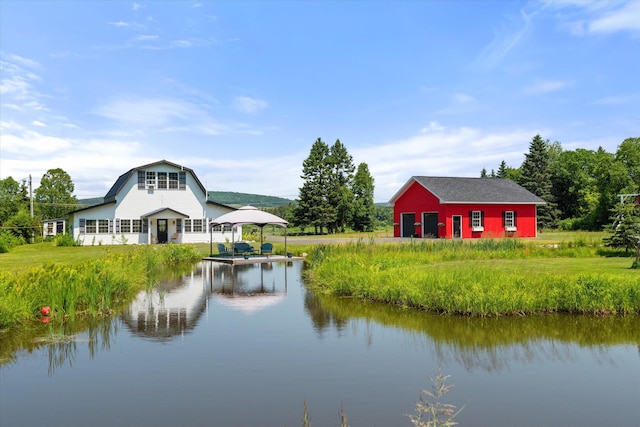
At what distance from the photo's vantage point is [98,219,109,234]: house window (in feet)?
123

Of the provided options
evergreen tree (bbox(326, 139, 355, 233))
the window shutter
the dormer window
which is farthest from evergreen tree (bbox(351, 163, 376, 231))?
the dormer window

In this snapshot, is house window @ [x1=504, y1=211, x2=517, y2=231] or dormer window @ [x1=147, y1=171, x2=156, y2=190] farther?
dormer window @ [x1=147, y1=171, x2=156, y2=190]

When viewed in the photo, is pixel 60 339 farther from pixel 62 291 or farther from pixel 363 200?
pixel 363 200

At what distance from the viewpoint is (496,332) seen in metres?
9.45

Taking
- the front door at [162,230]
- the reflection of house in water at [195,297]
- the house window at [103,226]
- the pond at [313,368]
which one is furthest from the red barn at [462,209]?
the pond at [313,368]

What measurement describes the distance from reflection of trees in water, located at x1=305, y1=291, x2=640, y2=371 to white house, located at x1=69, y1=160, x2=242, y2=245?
29.1m

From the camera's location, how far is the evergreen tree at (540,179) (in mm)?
53344

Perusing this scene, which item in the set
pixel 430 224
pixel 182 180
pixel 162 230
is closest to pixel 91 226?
pixel 162 230

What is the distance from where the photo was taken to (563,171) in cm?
5734

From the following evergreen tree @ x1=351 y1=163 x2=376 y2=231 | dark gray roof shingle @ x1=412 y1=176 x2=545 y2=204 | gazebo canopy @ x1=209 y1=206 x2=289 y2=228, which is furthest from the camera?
evergreen tree @ x1=351 y1=163 x2=376 y2=231

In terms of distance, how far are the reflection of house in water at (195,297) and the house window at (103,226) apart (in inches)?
769

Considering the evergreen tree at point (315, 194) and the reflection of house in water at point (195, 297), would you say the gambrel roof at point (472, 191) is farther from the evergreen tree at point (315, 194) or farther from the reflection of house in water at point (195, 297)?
the reflection of house in water at point (195, 297)

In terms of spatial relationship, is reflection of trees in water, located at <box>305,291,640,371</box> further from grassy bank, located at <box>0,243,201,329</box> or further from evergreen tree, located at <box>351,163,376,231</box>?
evergreen tree, located at <box>351,163,376,231</box>

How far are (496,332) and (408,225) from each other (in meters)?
31.1
